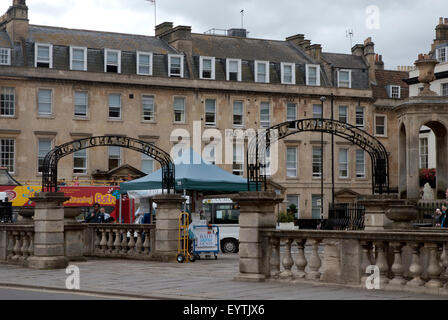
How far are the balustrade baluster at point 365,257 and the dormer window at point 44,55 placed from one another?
41466 mm

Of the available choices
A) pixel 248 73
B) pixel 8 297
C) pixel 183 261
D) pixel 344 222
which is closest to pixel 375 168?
pixel 183 261

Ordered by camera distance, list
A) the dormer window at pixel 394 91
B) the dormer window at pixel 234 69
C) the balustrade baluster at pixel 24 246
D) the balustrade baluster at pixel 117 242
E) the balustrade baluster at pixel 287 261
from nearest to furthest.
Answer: the balustrade baluster at pixel 287 261, the balustrade baluster at pixel 24 246, the balustrade baluster at pixel 117 242, the dormer window at pixel 234 69, the dormer window at pixel 394 91

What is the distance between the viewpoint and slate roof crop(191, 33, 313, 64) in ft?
195

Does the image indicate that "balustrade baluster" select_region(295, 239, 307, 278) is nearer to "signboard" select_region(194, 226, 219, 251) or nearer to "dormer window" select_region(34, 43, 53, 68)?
"signboard" select_region(194, 226, 219, 251)

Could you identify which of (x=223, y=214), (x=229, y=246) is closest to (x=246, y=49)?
(x=223, y=214)

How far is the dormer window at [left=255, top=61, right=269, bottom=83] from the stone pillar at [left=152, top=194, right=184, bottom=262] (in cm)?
3750

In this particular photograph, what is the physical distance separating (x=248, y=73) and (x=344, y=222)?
28525 millimetres

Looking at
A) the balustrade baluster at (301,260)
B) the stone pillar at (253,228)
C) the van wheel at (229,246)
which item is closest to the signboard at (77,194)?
the van wheel at (229,246)

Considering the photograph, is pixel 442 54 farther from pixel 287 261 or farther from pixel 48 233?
pixel 287 261

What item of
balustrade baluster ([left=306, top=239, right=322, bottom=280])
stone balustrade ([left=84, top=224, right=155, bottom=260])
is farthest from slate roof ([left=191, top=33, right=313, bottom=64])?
balustrade baluster ([left=306, top=239, right=322, bottom=280])

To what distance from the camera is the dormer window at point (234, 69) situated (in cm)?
5834

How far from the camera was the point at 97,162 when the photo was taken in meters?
53.2

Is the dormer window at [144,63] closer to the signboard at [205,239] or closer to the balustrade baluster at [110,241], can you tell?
the balustrade baluster at [110,241]
